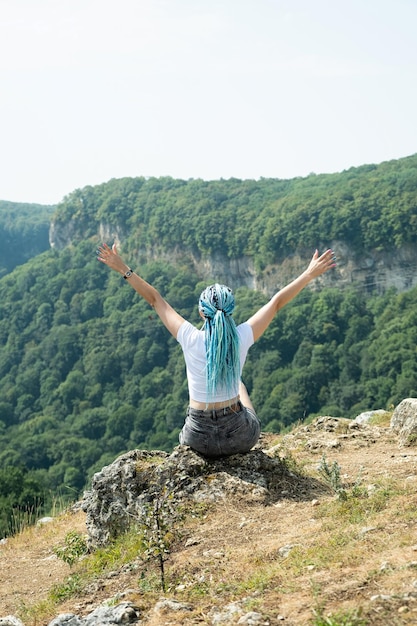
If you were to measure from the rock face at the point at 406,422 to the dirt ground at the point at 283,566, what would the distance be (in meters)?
0.17

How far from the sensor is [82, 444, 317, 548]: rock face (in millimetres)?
7168

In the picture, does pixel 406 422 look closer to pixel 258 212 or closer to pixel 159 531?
pixel 159 531

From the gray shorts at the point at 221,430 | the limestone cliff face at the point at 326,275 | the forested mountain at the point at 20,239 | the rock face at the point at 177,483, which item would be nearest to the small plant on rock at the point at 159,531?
the rock face at the point at 177,483

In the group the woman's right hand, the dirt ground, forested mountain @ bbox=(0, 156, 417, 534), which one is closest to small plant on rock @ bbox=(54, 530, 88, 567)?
the dirt ground

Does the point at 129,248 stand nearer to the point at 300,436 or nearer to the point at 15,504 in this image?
the point at 15,504

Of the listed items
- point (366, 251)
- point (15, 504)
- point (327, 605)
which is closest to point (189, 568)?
point (327, 605)

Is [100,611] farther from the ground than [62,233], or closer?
closer

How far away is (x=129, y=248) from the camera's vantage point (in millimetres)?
133250

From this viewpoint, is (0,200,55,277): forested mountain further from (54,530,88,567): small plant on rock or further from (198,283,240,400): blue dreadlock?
(198,283,240,400): blue dreadlock

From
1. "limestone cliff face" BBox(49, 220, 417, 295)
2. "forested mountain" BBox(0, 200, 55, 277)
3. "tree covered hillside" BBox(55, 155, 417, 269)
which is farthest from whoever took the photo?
"forested mountain" BBox(0, 200, 55, 277)

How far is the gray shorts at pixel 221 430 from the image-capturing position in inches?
288

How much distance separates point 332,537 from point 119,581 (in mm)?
1607

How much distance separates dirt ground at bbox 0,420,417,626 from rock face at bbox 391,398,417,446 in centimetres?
17

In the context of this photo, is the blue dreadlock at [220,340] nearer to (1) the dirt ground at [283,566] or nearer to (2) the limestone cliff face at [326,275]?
(1) the dirt ground at [283,566]
